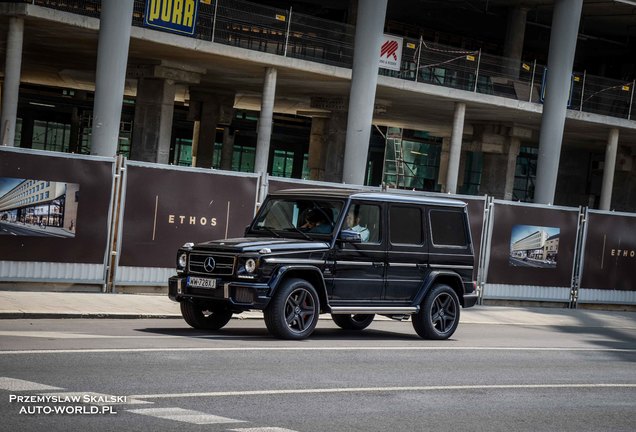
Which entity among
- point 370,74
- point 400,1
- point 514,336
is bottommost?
point 514,336

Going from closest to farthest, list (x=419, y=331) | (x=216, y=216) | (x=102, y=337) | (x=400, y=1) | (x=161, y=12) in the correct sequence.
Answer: (x=102, y=337), (x=419, y=331), (x=216, y=216), (x=161, y=12), (x=400, y=1)

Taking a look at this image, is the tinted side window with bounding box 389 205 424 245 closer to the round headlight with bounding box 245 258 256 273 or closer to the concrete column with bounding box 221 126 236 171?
the round headlight with bounding box 245 258 256 273

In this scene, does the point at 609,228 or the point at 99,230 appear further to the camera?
the point at 609,228

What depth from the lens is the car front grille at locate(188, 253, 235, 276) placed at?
14297mm

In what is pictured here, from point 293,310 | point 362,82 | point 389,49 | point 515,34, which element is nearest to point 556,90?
point 389,49

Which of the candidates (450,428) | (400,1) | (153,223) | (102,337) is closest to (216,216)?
(153,223)

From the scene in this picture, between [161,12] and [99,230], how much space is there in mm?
14335

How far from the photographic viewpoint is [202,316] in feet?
50.2

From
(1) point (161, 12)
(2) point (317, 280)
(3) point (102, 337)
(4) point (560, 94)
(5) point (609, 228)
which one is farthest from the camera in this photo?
(4) point (560, 94)

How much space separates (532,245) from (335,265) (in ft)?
39.3

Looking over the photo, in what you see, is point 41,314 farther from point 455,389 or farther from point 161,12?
point 161,12

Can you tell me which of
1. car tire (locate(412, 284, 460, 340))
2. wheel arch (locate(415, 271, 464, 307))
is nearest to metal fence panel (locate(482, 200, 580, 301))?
wheel arch (locate(415, 271, 464, 307))

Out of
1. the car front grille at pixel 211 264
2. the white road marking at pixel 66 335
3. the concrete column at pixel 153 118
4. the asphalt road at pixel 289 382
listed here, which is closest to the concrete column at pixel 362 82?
the concrete column at pixel 153 118

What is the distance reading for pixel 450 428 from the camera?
9.17m
